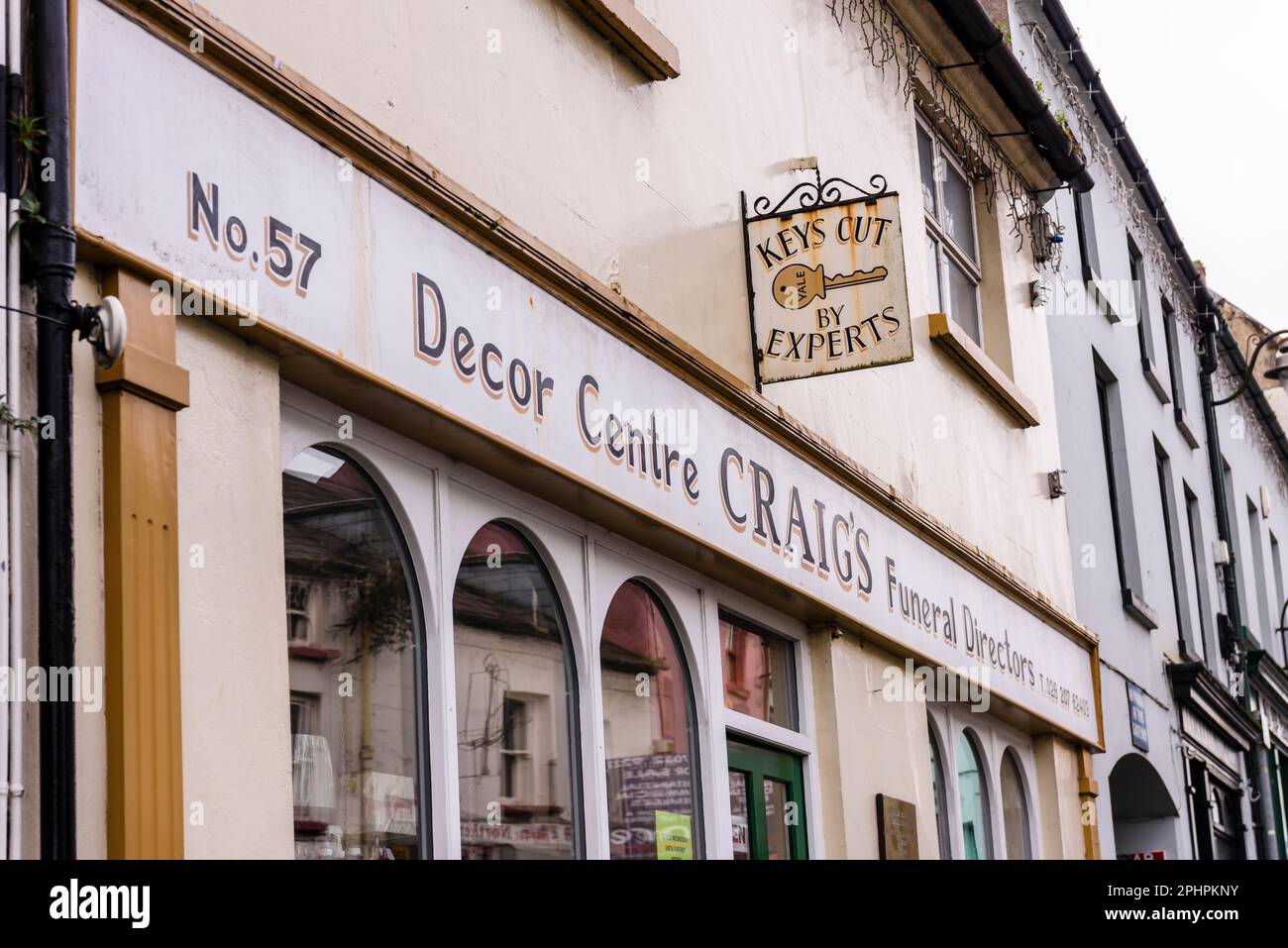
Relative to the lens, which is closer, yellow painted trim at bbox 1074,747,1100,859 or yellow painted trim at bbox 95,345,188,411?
A: yellow painted trim at bbox 95,345,188,411

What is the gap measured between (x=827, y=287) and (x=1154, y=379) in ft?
32.8

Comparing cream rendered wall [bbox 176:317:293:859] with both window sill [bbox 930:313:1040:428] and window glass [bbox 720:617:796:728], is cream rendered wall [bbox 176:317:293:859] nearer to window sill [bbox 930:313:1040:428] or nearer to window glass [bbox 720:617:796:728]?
window glass [bbox 720:617:796:728]

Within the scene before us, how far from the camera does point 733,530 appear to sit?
7535 millimetres

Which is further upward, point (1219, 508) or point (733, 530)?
point (1219, 508)

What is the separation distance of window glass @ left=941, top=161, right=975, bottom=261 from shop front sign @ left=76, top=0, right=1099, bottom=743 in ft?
11.5

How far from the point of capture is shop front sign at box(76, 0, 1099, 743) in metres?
4.46

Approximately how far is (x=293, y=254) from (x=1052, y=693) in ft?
26.2

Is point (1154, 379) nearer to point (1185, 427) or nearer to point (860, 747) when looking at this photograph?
point (1185, 427)

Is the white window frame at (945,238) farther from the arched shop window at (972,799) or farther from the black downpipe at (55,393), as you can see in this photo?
the black downpipe at (55,393)

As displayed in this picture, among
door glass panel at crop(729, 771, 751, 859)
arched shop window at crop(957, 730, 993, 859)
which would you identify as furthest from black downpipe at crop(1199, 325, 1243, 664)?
door glass panel at crop(729, 771, 751, 859)

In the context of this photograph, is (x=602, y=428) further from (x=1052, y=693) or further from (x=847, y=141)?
(x=1052, y=693)
